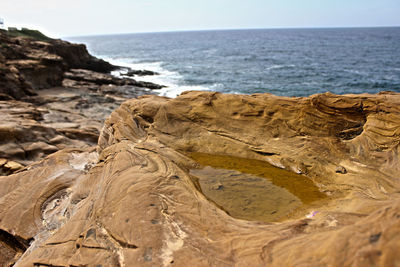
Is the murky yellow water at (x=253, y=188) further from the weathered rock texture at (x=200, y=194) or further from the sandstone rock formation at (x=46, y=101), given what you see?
the sandstone rock formation at (x=46, y=101)

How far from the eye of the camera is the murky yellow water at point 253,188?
4816 mm

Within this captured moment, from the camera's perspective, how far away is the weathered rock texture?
3049 millimetres

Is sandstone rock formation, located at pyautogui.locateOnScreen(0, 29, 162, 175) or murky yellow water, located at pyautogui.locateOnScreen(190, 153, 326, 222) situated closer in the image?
murky yellow water, located at pyautogui.locateOnScreen(190, 153, 326, 222)

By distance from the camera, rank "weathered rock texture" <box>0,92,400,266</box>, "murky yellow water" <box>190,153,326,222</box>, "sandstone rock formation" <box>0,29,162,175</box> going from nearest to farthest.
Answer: "weathered rock texture" <box>0,92,400,266</box>, "murky yellow water" <box>190,153,326,222</box>, "sandstone rock formation" <box>0,29,162,175</box>

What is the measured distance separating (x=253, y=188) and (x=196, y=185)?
1184 mm

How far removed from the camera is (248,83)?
29.3 metres

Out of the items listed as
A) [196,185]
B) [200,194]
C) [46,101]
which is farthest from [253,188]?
[46,101]

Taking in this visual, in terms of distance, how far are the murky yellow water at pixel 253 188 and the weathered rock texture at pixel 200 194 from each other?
0.95ft

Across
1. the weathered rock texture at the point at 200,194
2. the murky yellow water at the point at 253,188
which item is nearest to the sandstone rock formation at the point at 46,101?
the weathered rock texture at the point at 200,194

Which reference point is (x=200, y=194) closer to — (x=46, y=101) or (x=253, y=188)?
(x=253, y=188)

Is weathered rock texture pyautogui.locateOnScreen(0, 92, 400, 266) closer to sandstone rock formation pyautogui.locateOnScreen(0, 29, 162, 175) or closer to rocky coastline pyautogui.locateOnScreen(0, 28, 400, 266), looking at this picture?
rocky coastline pyautogui.locateOnScreen(0, 28, 400, 266)

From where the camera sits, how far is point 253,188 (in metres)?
5.55

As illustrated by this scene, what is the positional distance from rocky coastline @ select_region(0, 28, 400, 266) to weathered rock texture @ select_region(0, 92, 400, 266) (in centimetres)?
2

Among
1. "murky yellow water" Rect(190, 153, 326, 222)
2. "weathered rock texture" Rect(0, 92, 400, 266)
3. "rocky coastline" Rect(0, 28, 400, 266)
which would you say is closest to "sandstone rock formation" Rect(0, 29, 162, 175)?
"rocky coastline" Rect(0, 28, 400, 266)
